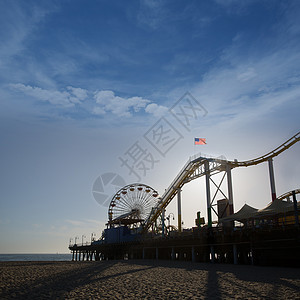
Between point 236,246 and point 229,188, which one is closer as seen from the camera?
point 236,246

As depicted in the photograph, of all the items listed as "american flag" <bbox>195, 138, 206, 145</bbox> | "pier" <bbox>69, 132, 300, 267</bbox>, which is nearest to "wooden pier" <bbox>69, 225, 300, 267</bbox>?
"pier" <bbox>69, 132, 300, 267</bbox>

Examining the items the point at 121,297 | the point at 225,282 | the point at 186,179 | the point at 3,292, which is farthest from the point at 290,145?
the point at 3,292

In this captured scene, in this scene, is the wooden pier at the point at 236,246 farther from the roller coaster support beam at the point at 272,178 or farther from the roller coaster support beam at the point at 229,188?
the roller coaster support beam at the point at 272,178

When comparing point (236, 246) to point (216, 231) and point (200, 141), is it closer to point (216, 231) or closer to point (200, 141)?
point (216, 231)

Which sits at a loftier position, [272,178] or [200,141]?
[200,141]

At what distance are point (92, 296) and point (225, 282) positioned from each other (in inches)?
258

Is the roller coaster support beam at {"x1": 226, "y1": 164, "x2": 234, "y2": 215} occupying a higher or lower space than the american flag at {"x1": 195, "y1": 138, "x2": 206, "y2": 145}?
lower

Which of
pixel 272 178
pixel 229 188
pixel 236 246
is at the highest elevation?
pixel 272 178

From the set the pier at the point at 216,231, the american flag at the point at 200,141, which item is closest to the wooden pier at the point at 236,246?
the pier at the point at 216,231

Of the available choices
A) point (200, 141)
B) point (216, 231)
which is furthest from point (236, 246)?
point (200, 141)

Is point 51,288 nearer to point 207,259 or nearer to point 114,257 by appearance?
point 207,259

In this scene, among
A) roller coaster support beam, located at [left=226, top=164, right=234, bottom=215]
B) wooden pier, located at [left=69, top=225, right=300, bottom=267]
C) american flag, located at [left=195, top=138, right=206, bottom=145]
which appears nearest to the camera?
wooden pier, located at [left=69, top=225, right=300, bottom=267]

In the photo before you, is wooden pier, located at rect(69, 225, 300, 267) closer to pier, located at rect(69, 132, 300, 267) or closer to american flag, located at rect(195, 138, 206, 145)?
pier, located at rect(69, 132, 300, 267)

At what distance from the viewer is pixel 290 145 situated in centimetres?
3447
